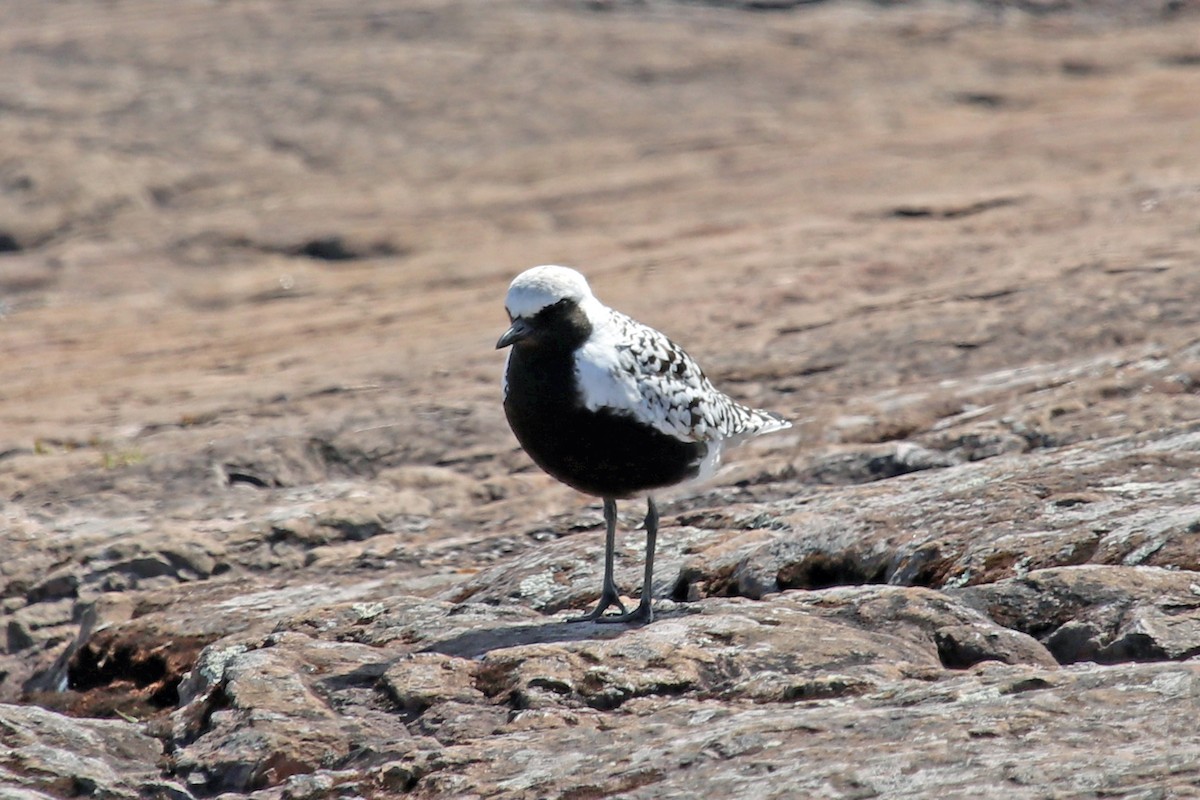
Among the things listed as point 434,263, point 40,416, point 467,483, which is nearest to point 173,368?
point 40,416

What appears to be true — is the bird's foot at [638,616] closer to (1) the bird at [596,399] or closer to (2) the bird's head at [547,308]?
(1) the bird at [596,399]

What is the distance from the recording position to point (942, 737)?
217 inches

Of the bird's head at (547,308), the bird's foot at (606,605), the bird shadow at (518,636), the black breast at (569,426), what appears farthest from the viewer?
the bird's foot at (606,605)

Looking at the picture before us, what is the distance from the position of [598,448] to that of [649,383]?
0.43 m

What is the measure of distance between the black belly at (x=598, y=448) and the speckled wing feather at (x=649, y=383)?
7cm

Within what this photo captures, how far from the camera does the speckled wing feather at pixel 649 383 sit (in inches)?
299

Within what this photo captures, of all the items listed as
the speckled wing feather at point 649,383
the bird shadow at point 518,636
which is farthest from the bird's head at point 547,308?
the bird shadow at point 518,636

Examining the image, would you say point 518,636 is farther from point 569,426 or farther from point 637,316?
point 637,316

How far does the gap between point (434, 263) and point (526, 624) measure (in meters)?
13.5

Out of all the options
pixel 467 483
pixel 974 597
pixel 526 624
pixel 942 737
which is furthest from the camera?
pixel 467 483

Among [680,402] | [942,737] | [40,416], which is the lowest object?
[40,416]

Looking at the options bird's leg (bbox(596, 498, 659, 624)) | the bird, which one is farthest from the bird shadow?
the bird

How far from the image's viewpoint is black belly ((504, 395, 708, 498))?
7578 mm

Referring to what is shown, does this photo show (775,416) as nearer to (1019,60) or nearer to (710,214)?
(710,214)
